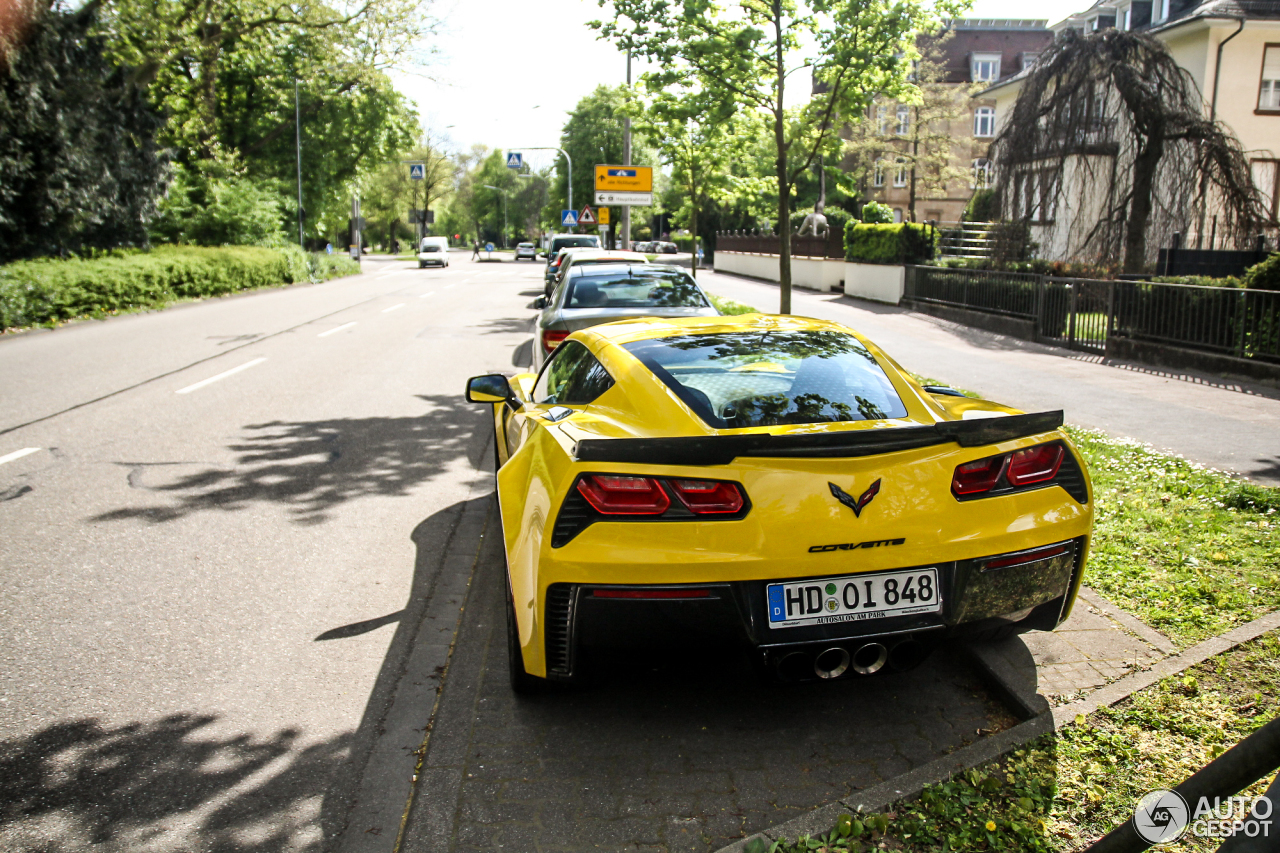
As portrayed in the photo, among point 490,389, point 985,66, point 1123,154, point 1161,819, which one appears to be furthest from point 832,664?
point 985,66

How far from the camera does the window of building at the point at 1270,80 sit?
92.1 ft

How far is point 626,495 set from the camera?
301cm

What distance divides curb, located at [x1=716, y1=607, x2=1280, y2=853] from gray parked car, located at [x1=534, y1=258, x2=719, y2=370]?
18.5 ft

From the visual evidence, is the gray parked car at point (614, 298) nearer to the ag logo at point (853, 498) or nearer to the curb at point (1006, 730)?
the curb at point (1006, 730)

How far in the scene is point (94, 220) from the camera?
1029 inches

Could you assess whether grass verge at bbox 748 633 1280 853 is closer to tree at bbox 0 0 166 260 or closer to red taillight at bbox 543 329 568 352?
red taillight at bbox 543 329 568 352

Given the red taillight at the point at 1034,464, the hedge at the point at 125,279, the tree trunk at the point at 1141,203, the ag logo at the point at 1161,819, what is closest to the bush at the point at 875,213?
the hedge at the point at 125,279

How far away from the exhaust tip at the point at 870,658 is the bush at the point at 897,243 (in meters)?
23.3

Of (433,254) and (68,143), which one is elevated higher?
(68,143)

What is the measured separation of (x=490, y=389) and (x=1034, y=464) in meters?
2.73

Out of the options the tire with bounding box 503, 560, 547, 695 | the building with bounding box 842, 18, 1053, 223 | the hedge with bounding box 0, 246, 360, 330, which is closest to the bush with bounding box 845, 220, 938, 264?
the hedge with bounding box 0, 246, 360, 330

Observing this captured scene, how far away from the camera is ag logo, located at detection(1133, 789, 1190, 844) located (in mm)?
2176

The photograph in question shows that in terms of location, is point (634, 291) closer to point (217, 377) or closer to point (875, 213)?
point (217, 377)

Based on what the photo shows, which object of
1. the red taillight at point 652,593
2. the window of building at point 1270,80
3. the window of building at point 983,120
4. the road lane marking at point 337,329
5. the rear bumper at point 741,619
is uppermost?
the window of building at point 983,120
